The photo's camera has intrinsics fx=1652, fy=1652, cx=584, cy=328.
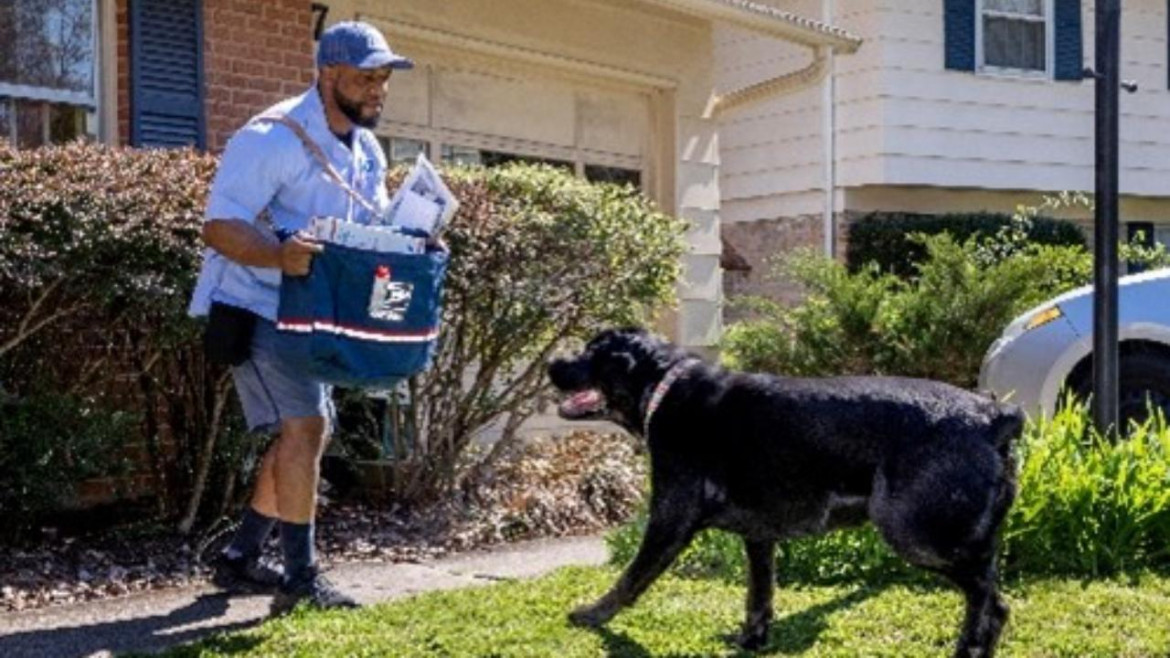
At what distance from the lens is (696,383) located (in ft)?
17.2

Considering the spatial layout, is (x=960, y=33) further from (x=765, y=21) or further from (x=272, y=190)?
(x=272, y=190)

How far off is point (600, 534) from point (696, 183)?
4.85 meters

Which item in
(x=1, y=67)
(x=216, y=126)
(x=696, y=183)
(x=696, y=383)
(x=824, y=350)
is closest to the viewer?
(x=696, y=383)

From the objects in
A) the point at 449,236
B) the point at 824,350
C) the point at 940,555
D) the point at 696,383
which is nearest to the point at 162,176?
the point at 449,236

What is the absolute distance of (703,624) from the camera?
558 centimetres

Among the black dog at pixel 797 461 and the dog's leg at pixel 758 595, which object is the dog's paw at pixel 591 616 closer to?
the black dog at pixel 797 461

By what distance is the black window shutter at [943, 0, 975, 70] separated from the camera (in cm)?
1560

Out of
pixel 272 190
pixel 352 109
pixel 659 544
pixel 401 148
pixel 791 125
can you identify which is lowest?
pixel 659 544

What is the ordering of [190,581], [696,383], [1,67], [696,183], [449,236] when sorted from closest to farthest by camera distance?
1. [696,383]
2. [190,581]
3. [449,236]
4. [1,67]
5. [696,183]

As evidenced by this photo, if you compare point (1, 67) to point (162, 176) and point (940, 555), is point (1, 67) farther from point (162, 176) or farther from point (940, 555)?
point (940, 555)

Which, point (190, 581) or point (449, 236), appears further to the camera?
point (449, 236)

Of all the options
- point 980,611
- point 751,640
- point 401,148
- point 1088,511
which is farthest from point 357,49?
point 401,148

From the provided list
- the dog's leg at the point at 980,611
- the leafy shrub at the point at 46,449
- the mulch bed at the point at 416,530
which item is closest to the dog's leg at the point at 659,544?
the dog's leg at the point at 980,611

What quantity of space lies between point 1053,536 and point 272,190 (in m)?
3.36
